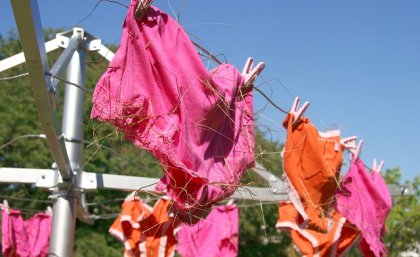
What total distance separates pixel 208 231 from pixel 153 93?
7.17ft

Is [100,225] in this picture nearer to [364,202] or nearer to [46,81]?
[364,202]

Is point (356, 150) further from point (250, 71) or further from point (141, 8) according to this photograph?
point (141, 8)

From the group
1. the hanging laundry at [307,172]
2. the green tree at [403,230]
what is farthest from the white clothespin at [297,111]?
the green tree at [403,230]

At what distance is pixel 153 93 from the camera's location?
1.41m

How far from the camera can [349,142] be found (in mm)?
2713

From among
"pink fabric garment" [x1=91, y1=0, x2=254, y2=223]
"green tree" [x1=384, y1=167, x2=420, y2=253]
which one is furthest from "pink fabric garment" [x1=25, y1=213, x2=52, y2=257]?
"green tree" [x1=384, y1=167, x2=420, y2=253]

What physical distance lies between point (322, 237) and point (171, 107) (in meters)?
1.67

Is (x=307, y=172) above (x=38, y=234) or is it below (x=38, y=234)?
above

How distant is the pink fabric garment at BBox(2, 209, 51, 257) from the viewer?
3.56 meters

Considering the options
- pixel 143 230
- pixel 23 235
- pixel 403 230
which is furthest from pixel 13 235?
pixel 403 230

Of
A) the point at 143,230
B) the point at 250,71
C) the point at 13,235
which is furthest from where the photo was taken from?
the point at 13,235

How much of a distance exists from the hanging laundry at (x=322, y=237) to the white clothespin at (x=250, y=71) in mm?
1251

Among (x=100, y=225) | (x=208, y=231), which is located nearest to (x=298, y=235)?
(x=208, y=231)

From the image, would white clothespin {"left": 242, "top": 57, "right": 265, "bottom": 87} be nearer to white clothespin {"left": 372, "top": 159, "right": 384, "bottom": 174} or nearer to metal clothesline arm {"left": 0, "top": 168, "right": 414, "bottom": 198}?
metal clothesline arm {"left": 0, "top": 168, "right": 414, "bottom": 198}
